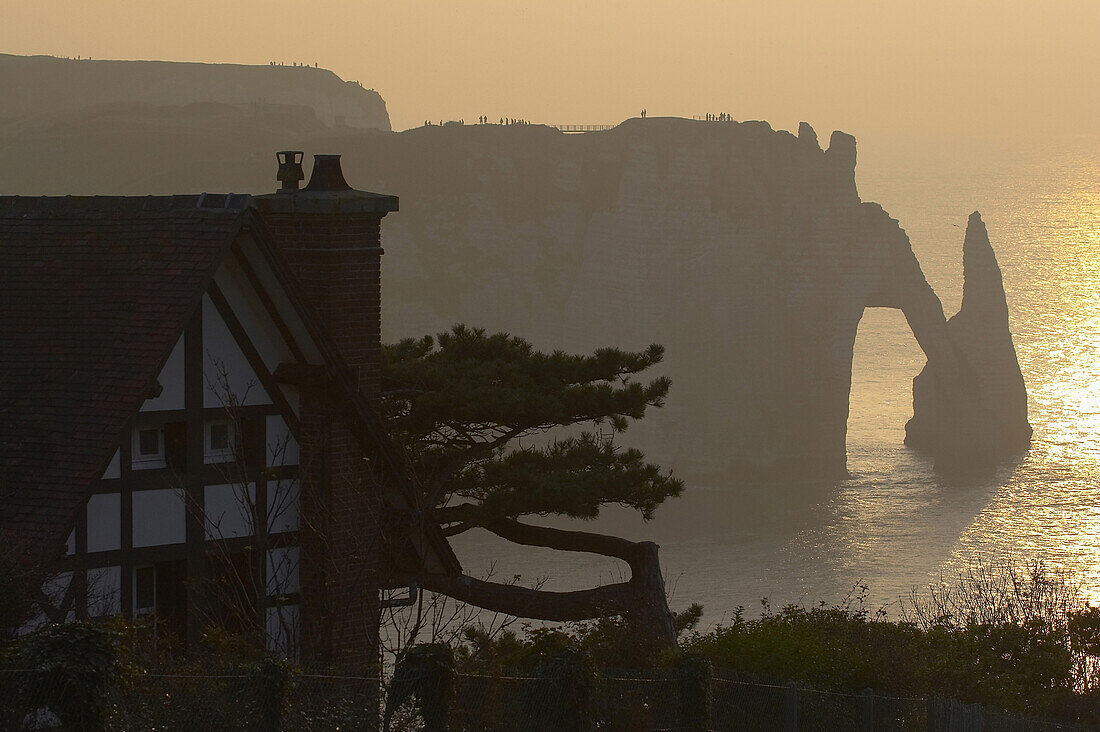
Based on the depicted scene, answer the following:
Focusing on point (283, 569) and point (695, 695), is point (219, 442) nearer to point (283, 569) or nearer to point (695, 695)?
point (283, 569)

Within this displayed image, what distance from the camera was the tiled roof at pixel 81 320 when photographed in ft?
46.6

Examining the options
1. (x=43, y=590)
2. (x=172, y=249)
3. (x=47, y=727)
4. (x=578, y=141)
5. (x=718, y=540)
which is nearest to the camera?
(x=47, y=727)

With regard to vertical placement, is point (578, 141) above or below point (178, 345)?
above

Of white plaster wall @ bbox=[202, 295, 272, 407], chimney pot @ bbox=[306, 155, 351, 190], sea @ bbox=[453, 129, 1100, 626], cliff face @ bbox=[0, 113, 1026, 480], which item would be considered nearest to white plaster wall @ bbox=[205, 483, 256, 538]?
white plaster wall @ bbox=[202, 295, 272, 407]

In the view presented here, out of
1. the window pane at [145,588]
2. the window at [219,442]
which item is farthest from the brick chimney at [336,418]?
the window pane at [145,588]

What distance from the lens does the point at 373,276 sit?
58.0 feet

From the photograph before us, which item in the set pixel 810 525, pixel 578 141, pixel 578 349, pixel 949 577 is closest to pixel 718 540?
pixel 810 525

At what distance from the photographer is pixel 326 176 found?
1758 cm

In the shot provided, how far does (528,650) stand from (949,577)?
77079 mm

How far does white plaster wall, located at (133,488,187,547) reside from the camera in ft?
48.6

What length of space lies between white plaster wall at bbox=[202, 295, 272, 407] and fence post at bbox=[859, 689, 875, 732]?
7046 mm

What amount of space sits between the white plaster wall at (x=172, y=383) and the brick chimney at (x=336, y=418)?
142cm

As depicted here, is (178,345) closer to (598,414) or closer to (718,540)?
(598,414)

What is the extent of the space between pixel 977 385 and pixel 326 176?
5401 inches
